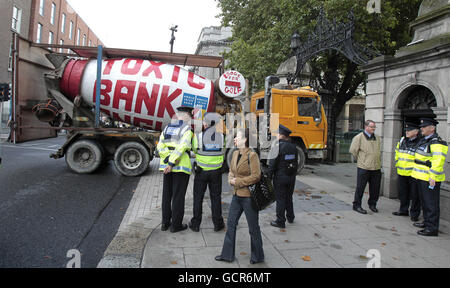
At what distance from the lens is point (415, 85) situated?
6.15 meters

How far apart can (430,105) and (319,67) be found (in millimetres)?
8944

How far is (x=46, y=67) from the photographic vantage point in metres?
8.46

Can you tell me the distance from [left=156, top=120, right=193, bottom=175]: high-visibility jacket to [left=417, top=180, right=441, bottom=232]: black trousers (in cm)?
365

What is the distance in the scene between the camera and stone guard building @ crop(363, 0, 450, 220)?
17.7 ft

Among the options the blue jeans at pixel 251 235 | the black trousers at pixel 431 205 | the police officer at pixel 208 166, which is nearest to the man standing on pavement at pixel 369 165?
the black trousers at pixel 431 205

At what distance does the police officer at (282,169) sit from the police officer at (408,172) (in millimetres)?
2208

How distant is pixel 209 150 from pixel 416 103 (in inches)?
188

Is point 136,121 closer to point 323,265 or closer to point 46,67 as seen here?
point 46,67

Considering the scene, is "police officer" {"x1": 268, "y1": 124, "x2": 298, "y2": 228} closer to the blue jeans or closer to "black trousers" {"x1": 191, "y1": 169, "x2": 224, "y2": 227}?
"black trousers" {"x1": 191, "y1": 169, "x2": 224, "y2": 227}

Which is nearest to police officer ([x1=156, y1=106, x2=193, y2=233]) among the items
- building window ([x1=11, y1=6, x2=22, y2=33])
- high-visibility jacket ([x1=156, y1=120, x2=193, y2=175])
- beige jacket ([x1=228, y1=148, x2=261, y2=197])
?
high-visibility jacket ([x1=156, y1=120, x2=193, y2=175])

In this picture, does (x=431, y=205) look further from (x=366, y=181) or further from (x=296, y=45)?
(x=296, y=45)

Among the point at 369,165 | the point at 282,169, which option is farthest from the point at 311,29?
the point at 282,169

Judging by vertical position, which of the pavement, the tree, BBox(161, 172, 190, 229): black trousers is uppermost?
the tree

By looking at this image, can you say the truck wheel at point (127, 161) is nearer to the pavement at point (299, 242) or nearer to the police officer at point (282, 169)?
the pavement at point (299, 242)
